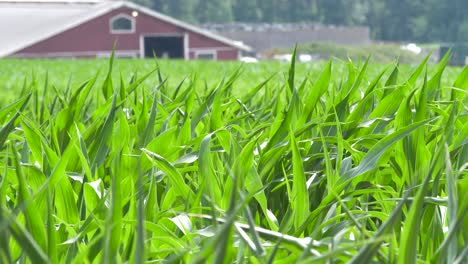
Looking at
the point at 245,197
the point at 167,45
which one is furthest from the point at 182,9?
the point at 245,197

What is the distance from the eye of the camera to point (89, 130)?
1.16 m

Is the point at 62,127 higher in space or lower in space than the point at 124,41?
higher

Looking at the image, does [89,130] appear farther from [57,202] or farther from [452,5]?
[452,5]

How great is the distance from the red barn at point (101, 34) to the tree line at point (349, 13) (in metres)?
41.4

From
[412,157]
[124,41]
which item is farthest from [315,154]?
[124,41]

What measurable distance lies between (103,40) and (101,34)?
392 mm

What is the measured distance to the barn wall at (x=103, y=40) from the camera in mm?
41938

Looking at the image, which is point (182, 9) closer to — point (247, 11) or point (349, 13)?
point (247, 11)

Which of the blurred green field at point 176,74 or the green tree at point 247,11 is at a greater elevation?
A: the blurred green field at point 176,74

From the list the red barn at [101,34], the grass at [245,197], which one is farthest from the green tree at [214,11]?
the grass at [245,197]

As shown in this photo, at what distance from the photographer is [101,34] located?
1710 inches

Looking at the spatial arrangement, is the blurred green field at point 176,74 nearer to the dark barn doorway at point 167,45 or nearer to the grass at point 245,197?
the grass at point 245,197

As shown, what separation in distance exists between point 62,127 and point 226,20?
8945cm

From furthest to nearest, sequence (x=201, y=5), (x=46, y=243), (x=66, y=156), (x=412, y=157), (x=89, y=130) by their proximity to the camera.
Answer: (x=201, y=5) < (x=89, y=130) < (x=412, y=157) < (x=66, y=156) < (x=46, y=243)
